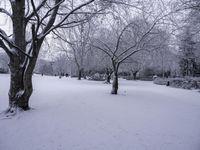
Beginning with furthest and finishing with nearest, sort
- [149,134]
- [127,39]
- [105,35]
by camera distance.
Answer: [105,35] < [127,39] < [149,134]

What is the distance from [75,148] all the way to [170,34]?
359 inches

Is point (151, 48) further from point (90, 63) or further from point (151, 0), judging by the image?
point (90, 63)

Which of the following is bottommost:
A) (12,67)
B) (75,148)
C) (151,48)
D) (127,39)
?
(75,148)

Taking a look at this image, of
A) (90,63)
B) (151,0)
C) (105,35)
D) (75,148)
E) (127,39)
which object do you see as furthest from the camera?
(90,63)

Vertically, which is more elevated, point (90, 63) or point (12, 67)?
point (90, 63)

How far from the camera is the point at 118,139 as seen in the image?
4.23 meters

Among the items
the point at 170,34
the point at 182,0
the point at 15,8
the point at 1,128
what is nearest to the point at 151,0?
the point at 182,0

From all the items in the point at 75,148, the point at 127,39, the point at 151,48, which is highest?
the point at 127,39

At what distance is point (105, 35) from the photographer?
15297mm

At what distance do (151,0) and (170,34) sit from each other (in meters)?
3.29

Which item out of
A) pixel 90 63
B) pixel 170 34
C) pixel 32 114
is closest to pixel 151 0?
pixel 170 34

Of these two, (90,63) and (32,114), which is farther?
(90,63)

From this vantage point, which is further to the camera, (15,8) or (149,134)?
(15,8)

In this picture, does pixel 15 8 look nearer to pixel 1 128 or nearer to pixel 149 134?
pixel 1 128
